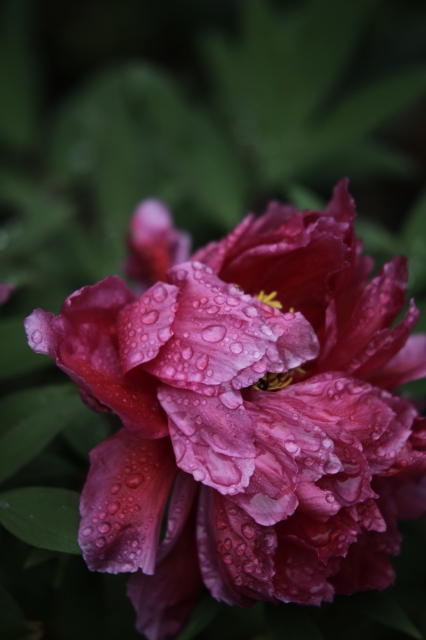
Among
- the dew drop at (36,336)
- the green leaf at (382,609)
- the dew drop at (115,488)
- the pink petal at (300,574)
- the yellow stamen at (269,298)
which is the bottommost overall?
the green leaf at (382,609)

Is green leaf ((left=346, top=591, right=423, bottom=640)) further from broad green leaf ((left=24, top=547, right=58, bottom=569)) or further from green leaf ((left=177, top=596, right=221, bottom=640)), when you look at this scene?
broad green leaf ((left=24, top=547, right=58, bottom=569))

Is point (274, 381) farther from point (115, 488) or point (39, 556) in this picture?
point (39, 556)

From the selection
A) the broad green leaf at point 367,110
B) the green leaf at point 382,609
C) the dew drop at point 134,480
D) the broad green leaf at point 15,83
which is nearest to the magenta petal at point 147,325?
the dew drop at point 134,480

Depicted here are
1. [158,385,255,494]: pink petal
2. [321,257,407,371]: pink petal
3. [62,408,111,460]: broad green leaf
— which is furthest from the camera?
[62,408,111,460]: broad green leaf

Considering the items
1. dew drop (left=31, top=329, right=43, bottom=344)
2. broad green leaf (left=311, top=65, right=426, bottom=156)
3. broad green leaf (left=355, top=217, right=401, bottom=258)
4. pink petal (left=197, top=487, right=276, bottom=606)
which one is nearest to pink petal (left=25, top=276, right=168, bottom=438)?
dew drop (left=31, top=329, right=43, bottom=344)

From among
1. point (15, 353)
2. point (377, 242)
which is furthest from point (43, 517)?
point (377, 242)

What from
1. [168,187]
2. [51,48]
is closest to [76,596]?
[168,187]

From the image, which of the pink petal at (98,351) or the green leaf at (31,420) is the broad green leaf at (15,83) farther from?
the pink petal at (98,351)
